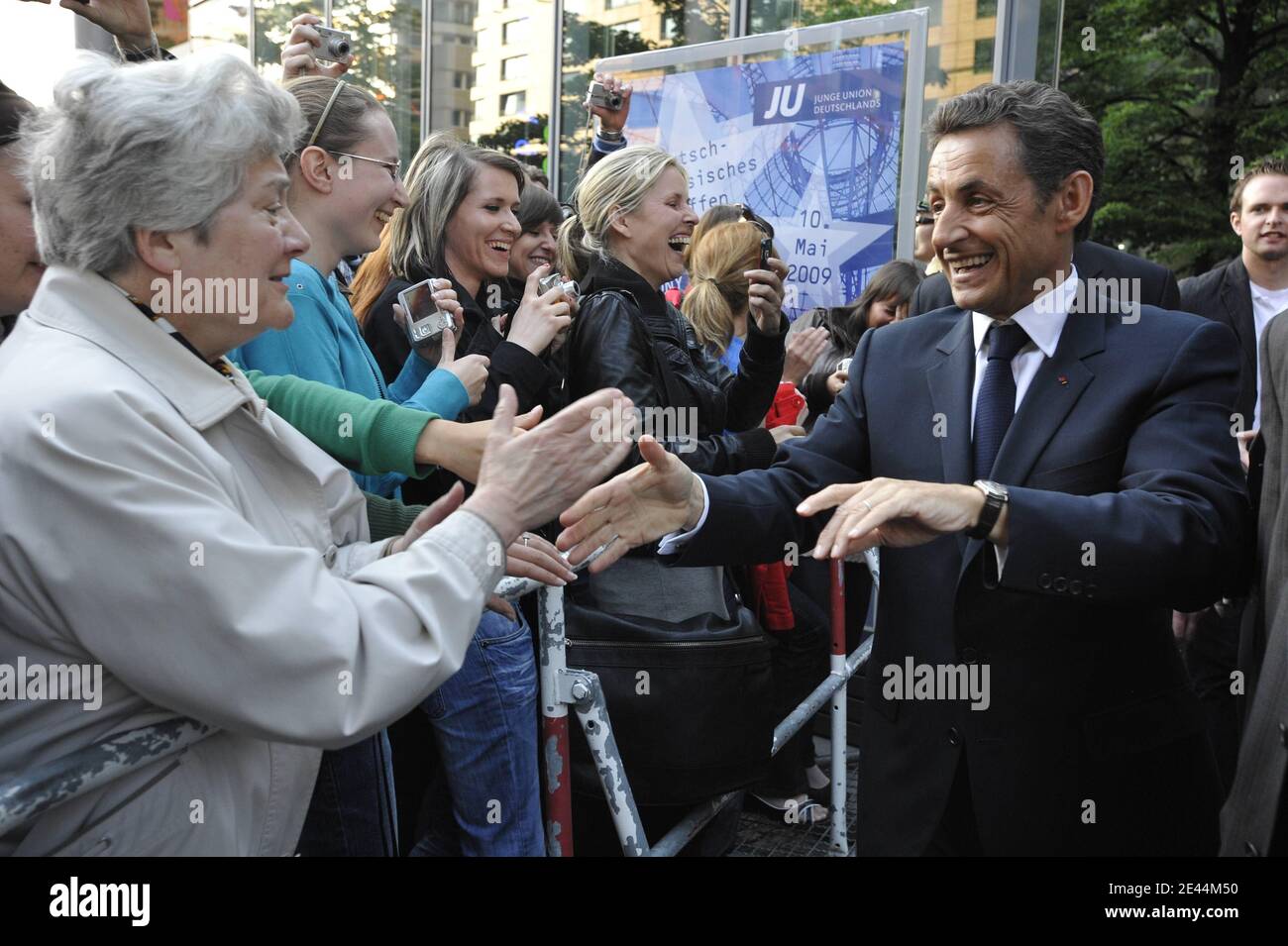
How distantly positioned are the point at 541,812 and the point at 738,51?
5216mm

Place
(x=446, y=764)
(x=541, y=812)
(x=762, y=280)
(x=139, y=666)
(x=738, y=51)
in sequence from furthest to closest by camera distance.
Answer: (x=738, y=51) < (x=762, y=280) < (x=541, y=812) < (x=446, y=764) < (x=139, y=666)

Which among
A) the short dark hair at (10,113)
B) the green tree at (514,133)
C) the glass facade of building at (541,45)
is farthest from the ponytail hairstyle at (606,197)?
the green tree at (514,133)

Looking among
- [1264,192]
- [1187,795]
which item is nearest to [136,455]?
[1187,795]

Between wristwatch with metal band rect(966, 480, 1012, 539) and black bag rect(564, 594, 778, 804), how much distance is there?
115 cm

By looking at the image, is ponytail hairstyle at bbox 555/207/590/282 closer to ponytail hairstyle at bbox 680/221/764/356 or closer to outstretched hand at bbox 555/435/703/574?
ponytail hairstyle at bbox 680/221/764/356

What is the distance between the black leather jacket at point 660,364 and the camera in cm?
338

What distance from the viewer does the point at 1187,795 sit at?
2215mm

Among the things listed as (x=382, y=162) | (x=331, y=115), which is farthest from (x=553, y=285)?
(x=331, y=115)

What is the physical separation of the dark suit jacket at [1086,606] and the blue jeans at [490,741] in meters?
0.66

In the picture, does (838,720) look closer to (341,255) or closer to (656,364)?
(656,364)

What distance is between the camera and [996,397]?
2.30 meters

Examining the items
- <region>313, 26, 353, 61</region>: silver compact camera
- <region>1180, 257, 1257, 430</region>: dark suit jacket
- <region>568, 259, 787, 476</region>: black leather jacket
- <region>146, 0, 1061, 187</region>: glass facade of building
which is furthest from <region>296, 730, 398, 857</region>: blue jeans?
<region>146, 0, 1061, 187</region>: glass facade of building

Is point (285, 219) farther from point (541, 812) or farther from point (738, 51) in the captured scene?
point (738, 51)

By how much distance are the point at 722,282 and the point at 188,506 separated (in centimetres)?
329
